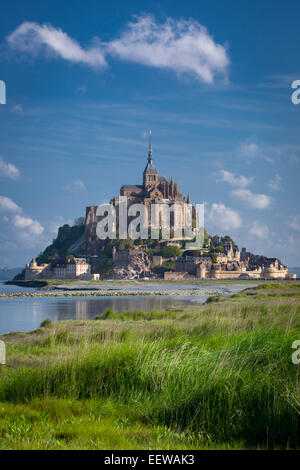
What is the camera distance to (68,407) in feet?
13.5

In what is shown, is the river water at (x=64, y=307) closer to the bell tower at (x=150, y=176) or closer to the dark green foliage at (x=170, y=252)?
the dark green foliage at (x=170, y=252)

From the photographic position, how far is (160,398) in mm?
4219

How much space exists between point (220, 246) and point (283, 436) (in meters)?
86.1

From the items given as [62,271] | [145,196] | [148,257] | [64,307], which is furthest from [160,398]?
[145,196]

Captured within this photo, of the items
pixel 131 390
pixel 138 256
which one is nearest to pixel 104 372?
pixel 131 390

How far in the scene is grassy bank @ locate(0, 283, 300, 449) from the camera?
3477 mm

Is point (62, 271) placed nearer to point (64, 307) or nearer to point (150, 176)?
point (150, 176)

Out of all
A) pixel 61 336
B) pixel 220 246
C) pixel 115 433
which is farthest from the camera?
pixel 220 246

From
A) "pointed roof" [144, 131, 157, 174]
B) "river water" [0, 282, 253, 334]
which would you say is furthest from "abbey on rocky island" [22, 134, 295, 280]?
"river water" [0, 282, 253, 334]

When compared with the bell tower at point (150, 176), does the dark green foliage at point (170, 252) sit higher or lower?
lower

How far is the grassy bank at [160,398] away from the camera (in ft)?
11.4

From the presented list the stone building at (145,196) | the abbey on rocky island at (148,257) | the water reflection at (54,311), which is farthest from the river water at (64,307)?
the stone building at (145,196)

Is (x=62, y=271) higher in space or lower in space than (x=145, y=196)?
lower
